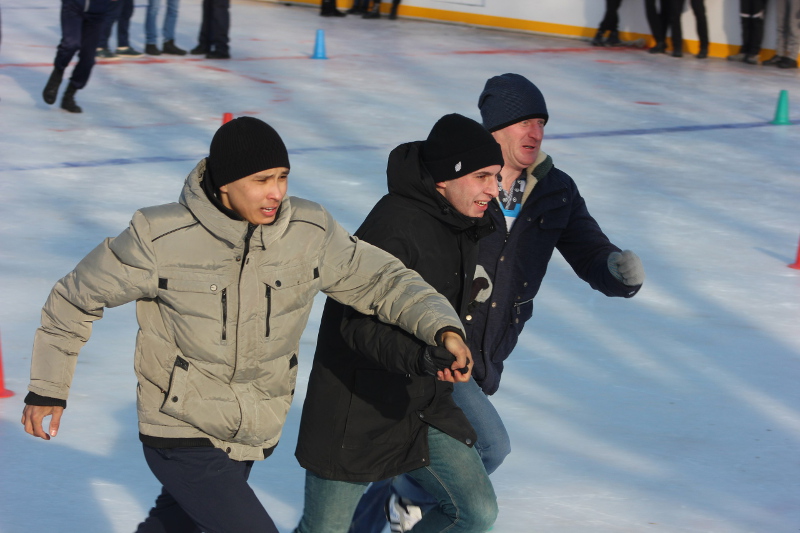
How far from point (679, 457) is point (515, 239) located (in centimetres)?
130

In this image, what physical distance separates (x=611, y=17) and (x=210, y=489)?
13878 millimetres

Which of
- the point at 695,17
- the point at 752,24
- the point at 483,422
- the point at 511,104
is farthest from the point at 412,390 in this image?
the point at 695,17

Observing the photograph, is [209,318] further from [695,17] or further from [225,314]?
[695,17]

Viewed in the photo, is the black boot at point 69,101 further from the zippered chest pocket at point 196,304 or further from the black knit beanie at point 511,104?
the zippered chest pocket at point 196,304

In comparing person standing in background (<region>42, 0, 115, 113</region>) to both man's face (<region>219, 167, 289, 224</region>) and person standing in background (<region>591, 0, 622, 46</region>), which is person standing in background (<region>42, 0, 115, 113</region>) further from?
person standing in background (<region>591, 0, 622, 46</region>)

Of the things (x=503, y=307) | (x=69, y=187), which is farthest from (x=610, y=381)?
(x=69, y=187)

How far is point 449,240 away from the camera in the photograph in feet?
9.76

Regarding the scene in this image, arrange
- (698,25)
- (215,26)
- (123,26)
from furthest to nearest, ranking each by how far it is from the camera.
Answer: (698,25) < (215,26) < (123,26)

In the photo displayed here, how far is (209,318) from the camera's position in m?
2.57

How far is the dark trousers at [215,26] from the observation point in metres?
12.5

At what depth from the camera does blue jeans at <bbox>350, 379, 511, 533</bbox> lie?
314cm

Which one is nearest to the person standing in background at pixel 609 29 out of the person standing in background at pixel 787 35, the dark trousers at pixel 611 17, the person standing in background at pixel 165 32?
the dark trousers at pixel 611 17

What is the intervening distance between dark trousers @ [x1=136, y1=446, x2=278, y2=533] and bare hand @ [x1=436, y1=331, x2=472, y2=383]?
0.57 meters

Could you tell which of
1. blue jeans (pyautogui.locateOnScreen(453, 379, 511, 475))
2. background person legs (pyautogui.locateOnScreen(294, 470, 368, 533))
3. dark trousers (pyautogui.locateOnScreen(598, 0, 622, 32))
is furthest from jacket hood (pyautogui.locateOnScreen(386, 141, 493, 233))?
dark trousers (pyautogui.locateOnScreen(598, 0, 622, 32))
